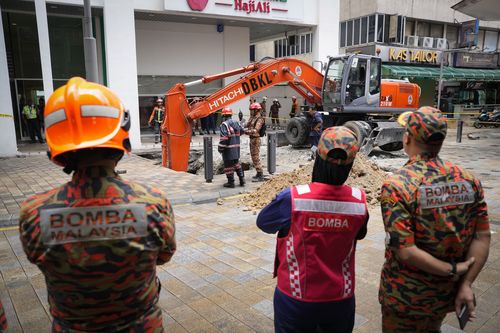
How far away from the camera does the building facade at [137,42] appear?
1462 centimetres

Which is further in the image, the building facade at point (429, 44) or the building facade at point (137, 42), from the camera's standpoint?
the building facade at point (429, 44)

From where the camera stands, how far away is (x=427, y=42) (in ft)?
94.2

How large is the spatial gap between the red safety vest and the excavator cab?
11553mm

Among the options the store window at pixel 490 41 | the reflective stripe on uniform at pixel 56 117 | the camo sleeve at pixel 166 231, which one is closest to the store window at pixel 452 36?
the store window at pixel 490 41

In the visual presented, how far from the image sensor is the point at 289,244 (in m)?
2.16

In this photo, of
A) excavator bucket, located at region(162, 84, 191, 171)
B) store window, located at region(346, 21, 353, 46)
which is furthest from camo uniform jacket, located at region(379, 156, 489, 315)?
store window, located at region(346, 21, 353, 46)

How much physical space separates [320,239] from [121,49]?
1484cm

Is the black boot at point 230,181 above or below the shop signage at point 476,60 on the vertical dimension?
below

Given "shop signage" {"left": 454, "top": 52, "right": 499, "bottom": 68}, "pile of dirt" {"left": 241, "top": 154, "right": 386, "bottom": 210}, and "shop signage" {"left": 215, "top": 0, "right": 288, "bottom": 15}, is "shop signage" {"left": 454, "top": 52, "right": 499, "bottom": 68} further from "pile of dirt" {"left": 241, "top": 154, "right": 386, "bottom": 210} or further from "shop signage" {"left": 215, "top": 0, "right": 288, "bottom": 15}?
"pile of dirt" {"left": 241, "top": 154, "right": 386, "bottom": 210}

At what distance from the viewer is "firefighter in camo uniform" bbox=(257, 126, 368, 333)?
2098mm

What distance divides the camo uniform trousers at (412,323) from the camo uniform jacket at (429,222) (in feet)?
0.14

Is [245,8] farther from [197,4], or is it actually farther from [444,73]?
[444,73]

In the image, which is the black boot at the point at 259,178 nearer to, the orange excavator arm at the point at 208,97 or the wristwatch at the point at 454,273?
the orange excavator arm at the point at 208,97

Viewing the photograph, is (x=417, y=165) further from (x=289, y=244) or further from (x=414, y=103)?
(x=414, y=103)
